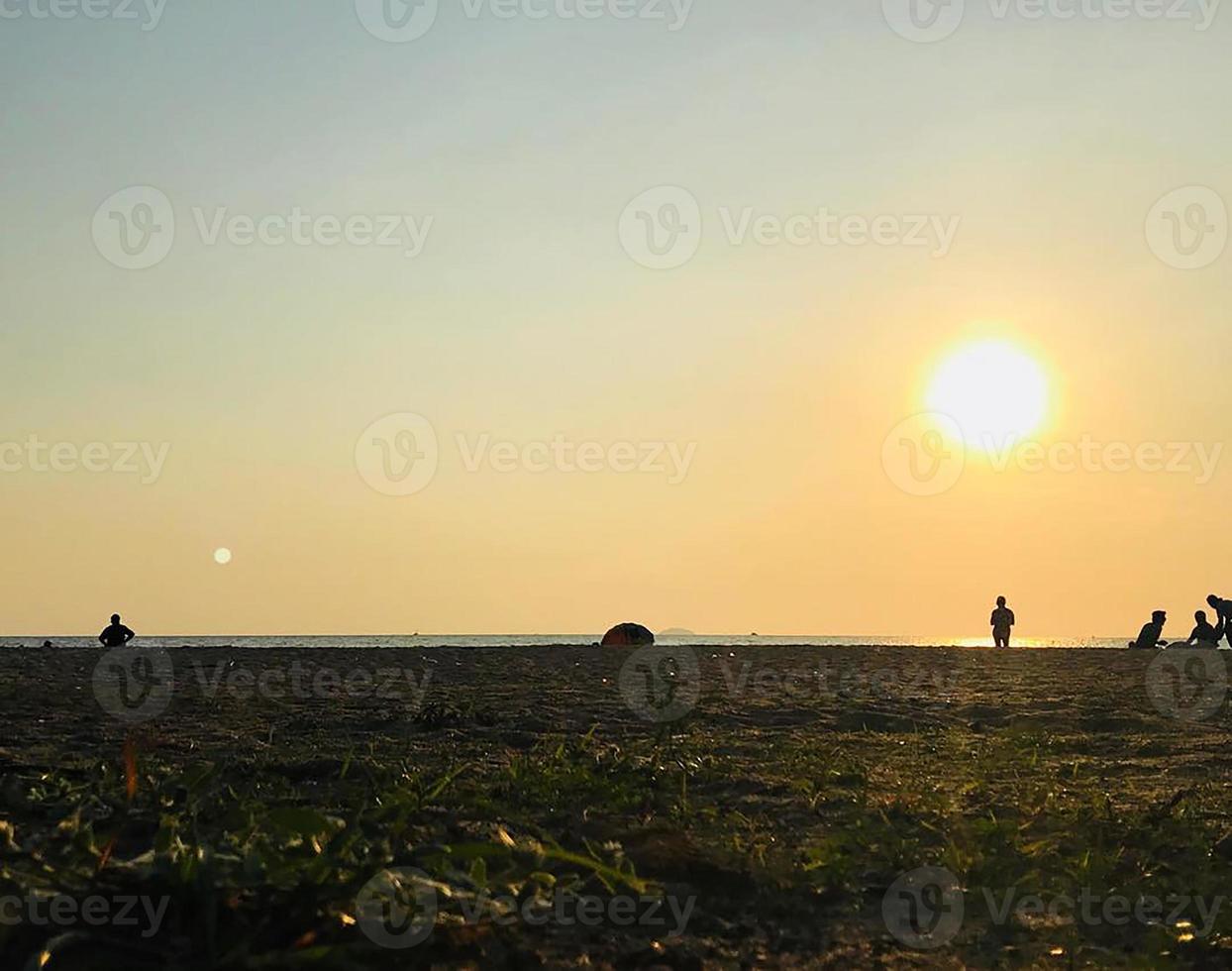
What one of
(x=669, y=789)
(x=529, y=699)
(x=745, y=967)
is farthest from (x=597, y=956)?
(x=529, y=699)

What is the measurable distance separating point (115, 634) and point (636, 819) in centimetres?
2205

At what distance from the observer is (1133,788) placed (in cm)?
729

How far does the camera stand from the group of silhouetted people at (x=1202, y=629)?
81.7 ft

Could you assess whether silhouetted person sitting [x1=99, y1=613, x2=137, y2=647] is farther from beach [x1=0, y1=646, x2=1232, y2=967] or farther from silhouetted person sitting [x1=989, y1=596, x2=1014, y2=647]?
silhouetted person sitting [x1=989, y1=596, x2=1014, y2=647]

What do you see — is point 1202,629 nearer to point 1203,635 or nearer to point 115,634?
point 1203,635

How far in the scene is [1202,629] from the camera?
2506 cm

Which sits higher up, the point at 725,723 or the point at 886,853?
the point at 725,723

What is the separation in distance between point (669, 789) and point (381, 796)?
→ 1.72 meters

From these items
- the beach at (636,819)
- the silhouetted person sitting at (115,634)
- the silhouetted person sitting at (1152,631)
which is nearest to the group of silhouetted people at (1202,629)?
the silhouetted person sitting at (1152,631)

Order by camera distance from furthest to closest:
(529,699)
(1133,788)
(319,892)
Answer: (529,699)
(1133,788)
(319,892)

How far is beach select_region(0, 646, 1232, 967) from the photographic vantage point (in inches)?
145

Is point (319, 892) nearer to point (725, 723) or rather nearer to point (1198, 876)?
point (1198, 876)

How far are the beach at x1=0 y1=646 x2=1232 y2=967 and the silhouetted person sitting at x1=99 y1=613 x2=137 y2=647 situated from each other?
43.7ft

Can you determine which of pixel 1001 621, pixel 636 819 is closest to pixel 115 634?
pixel 1001 621
